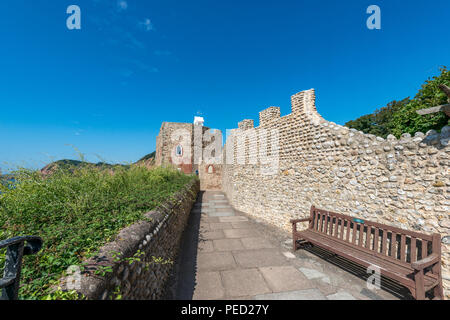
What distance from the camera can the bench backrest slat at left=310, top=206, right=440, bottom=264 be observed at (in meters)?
2.62

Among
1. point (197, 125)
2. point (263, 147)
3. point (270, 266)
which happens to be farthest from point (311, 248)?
point (197, 125)

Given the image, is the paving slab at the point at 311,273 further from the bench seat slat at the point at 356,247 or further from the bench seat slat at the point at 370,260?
the bench seat slat at the point at 356,247

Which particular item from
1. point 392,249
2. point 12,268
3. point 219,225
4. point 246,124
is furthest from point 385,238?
point 246,124

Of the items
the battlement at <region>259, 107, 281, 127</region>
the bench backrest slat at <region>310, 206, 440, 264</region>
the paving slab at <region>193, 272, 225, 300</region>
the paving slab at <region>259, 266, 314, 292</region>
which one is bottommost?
the paving slab at <region>193, 272, 225, 300</region>

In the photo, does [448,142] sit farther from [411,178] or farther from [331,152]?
[331,152]

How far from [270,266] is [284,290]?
656 mm

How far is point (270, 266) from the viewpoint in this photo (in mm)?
3361

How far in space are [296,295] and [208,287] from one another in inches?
50.1

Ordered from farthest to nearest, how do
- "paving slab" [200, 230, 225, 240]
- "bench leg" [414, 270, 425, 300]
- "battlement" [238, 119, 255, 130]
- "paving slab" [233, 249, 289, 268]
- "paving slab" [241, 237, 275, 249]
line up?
1. "battlement" [238, 119, 255, 130]
2. "paving slab" [200, 230, 225, 240]
3. "paving slab" [241, 237, 275, 249]
4. "paving slab" [233, 249, 289, 268]
5. "bench leg" [414, 270, 425, 300]

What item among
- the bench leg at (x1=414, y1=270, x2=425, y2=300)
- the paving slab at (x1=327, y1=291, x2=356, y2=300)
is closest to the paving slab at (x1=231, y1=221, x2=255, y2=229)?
the paving slab at (x1=327, y1=291, x2=356, y2=300)

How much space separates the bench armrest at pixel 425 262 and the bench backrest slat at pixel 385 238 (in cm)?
12

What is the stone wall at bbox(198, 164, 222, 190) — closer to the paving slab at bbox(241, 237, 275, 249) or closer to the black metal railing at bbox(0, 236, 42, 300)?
the paving slab at bbox(241, 237, 275, 249)

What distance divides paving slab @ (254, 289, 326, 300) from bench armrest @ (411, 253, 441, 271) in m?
1.16

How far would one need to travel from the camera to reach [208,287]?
Result: 2.79m
